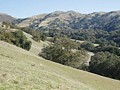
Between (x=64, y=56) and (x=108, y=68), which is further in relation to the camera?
(x=108, y=68)

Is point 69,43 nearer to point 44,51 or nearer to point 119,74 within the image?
point 44,51

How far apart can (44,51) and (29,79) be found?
9206 centimetres

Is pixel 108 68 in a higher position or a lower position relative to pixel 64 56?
lower

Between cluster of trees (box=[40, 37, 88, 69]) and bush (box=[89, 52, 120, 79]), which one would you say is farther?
cluster of trees (box=[40, 37, 88, 69])

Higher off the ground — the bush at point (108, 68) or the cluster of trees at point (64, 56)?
the cluster of trees at point (64, 56)

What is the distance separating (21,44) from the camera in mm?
131750

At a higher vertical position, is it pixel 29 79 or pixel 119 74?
pixel 29 79

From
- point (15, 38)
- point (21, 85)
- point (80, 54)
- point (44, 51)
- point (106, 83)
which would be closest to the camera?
point (21, 85)

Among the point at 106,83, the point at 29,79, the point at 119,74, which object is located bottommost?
→ the point at 119,74

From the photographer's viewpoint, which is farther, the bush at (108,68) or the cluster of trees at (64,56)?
the cluster of trees at (64,56)

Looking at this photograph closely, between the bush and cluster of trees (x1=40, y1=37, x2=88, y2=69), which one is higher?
cluster of trees (x1=40, y1=37, x2=88, y2=69)

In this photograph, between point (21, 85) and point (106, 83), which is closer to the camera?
point (21, 85)

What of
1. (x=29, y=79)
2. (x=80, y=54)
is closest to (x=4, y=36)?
(x=80, y=54)

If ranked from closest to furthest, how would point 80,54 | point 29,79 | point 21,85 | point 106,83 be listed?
point 21,85
point 29,79
point 106,83
point 80,54
